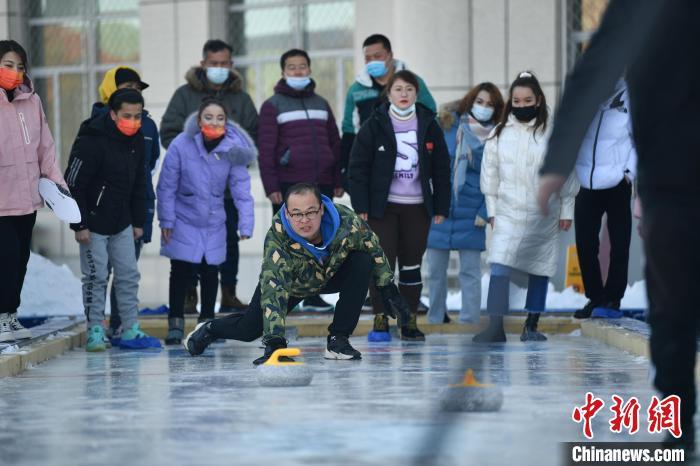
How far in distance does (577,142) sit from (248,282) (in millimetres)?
12145

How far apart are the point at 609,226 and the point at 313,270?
2851 mm

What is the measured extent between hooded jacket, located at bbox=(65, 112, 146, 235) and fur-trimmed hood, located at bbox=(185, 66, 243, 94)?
170 centimetres

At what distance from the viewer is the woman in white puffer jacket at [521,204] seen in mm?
9992

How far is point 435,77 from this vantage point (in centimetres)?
1505

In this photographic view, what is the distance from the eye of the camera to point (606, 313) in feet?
34.3

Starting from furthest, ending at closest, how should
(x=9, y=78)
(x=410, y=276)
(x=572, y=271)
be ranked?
1. (x=572, y=271)
2. (x=410, y=276)
3. (x=9, y=78)

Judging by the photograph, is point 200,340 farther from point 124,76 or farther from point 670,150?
point 670,150

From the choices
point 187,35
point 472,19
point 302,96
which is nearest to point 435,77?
point 472,19

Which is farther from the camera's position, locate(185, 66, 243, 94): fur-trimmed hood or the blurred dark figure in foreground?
locate(185, 66, 243, 94): fur-trimmed hood

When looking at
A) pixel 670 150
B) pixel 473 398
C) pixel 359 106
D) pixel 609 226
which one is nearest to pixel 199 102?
pixel 359 106

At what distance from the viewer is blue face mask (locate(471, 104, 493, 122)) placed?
10.8 m

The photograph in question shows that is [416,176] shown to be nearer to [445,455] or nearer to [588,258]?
[588,258]

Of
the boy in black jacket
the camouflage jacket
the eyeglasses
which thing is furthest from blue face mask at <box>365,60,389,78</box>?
the eyeglasses

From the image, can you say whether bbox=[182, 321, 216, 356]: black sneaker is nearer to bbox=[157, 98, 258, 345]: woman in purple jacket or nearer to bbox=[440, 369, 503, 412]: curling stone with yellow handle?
bbox=[157, 98, 258, 345]: woman in purple jacket
